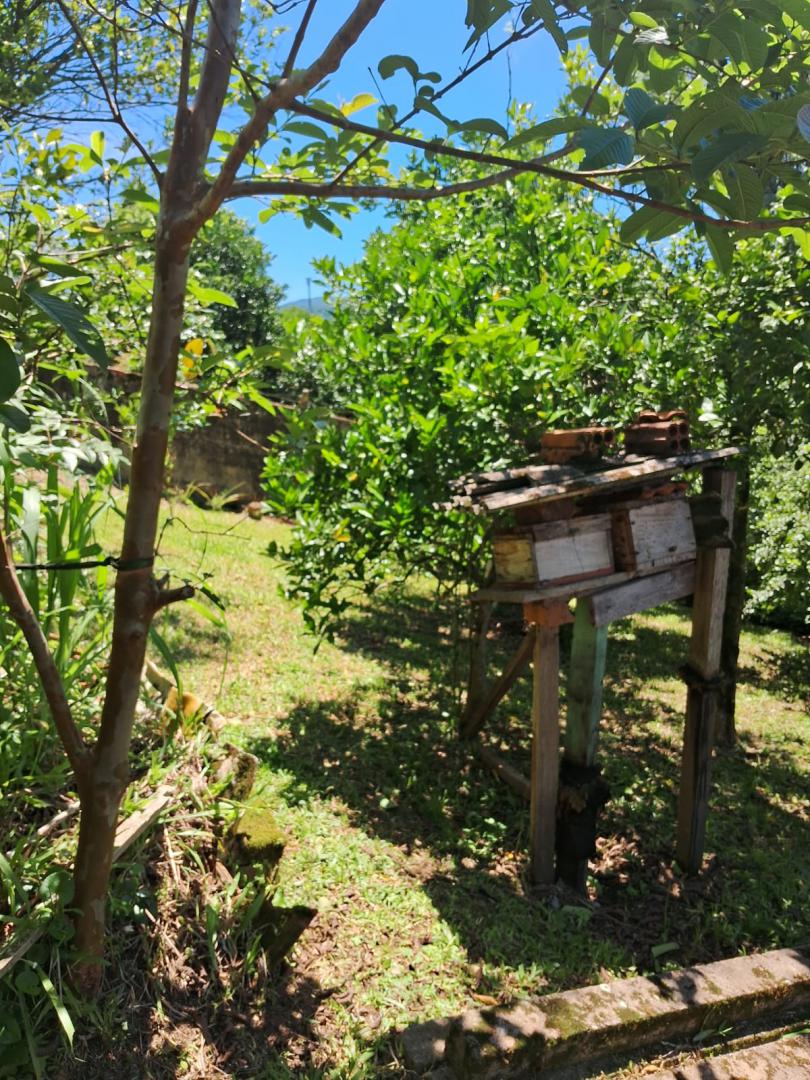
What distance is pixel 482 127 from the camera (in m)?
1.54

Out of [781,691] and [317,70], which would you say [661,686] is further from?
[317,70]

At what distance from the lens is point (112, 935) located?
92.9 inches

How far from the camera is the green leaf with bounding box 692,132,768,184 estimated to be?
1.17m

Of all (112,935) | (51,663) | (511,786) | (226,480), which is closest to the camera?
(51,663)

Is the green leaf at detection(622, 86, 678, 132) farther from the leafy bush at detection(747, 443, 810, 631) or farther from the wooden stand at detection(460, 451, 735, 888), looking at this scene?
the leafy bush at detection(747, 443, 810, 631)

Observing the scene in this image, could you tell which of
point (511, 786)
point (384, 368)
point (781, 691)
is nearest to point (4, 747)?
point (511, 786)

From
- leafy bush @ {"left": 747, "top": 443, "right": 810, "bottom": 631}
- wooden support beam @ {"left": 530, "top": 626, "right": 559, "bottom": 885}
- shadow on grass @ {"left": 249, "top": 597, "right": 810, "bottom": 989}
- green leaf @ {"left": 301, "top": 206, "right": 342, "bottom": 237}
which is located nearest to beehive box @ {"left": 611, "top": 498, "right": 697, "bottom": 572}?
wooden support beam @ {"left": 530, "top": 626, "right": 559, "bottom": 885}

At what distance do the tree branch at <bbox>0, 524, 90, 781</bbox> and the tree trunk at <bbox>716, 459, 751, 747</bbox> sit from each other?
4211 millimetres

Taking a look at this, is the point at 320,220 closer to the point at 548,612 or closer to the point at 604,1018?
the point at 548,612

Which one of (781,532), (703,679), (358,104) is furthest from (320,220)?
(781,532)

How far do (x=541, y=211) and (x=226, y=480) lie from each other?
25.8 feet

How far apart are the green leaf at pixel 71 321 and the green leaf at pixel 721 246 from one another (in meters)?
1.16

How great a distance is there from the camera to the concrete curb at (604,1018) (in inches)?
85.7

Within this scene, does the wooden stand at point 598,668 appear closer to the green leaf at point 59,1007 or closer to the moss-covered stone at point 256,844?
the moss-covered stone at point 256,844
